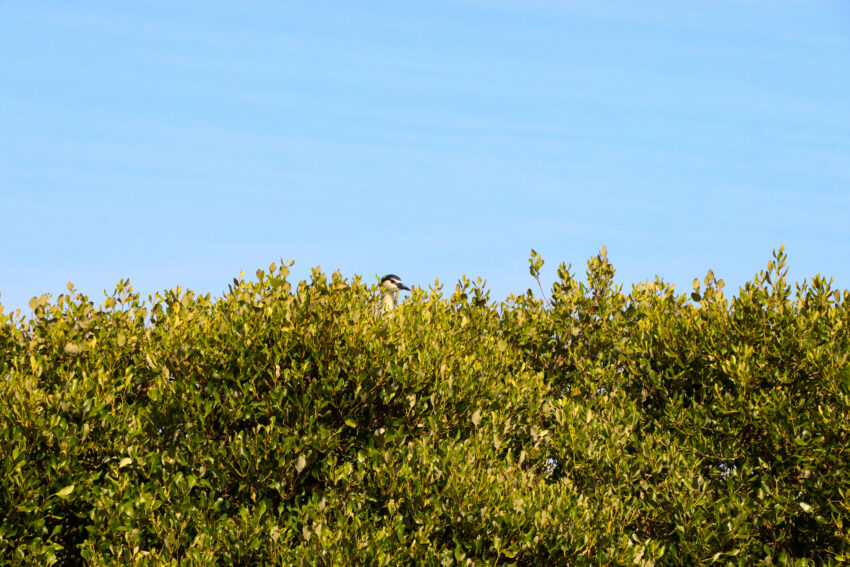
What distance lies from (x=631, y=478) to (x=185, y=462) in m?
7.43

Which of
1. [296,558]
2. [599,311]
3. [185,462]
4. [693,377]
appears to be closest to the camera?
[296,558]

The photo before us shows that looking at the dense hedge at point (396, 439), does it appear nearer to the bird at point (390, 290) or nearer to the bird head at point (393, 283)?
the bird at point (390, 290)

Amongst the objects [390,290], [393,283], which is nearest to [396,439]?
[390,290]

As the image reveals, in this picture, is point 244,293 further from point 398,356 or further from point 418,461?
point 418,461

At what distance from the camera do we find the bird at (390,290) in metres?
16.2

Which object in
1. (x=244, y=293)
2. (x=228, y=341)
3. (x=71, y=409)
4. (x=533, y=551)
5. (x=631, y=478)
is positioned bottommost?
(x=533, y=551)

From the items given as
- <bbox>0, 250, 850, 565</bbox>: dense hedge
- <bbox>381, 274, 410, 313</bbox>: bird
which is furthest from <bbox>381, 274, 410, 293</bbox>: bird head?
<bbox>0, 250, 850, 565</bbox>: dense hedge

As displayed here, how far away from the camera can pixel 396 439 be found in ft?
45.6

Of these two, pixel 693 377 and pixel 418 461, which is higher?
pixel 693 377

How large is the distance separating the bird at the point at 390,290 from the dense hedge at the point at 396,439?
18.6 inches

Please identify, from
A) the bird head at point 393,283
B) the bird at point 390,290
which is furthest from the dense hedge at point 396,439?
the bird head at point 393,283

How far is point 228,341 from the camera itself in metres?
14.2

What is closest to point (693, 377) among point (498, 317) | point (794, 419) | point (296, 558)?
point (794, 419)

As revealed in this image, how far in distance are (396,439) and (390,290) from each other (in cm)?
544
